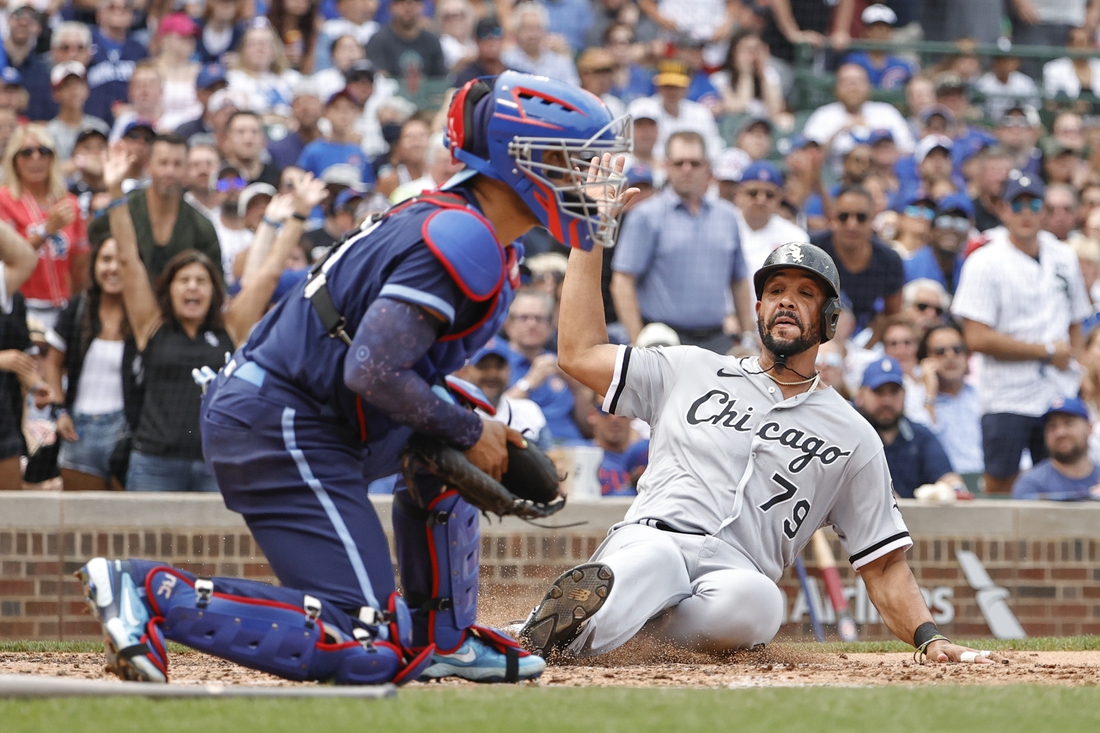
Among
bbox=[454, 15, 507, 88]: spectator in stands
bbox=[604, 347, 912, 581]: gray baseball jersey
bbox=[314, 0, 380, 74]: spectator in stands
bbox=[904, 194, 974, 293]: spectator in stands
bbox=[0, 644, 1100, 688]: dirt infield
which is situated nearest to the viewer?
bbox=[0, 644, 1100, 688]: dirt infield

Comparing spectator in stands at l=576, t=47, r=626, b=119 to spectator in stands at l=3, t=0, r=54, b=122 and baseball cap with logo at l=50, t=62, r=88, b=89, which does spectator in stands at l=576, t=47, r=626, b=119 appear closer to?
baseball cap with logo at l=50, t=62, r=88, b=89

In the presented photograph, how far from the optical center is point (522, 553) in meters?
8.04

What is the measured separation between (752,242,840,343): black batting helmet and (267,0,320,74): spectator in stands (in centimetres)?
885

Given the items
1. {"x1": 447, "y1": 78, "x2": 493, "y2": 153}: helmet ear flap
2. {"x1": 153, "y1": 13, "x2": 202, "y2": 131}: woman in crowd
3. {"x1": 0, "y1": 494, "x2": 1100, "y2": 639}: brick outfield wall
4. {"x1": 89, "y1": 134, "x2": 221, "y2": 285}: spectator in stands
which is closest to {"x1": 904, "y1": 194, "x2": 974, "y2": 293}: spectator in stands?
{"x1": 0, "y1": 494, "x2": 1100, "y2": 639}: brick outfield wall

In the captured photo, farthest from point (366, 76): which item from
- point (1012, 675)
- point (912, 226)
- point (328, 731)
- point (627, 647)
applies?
point (328, 731)

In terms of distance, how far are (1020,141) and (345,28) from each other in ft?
21.2

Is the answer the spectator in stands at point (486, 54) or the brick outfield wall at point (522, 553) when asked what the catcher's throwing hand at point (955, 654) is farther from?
the spectator in stands at point (486, 54)

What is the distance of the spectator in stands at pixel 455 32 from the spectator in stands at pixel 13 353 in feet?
21.5

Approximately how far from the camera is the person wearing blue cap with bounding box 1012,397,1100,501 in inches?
348

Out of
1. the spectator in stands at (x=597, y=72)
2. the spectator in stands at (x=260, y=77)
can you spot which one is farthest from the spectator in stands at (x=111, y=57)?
the spectator in stands at (x=597, y=72)

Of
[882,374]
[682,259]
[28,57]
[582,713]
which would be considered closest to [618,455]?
[682,259]

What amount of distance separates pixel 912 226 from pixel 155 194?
6.06m

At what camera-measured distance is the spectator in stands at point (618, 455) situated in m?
8.81

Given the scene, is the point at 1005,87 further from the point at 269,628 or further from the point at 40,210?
the point at 269,628
